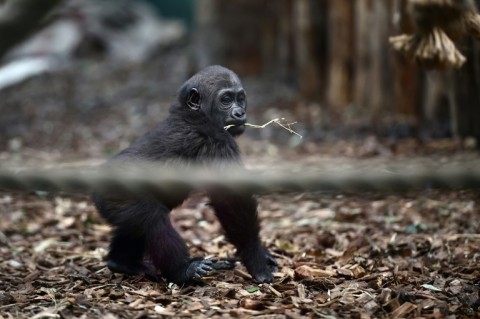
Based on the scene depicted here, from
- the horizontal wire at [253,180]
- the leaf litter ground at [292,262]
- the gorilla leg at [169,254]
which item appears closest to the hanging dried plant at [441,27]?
the leaf litter ground at [292,262]

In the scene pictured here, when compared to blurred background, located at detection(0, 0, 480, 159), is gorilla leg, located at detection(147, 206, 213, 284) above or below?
below

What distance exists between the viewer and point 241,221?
15.4 ft

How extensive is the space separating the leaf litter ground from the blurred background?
1.40 metres

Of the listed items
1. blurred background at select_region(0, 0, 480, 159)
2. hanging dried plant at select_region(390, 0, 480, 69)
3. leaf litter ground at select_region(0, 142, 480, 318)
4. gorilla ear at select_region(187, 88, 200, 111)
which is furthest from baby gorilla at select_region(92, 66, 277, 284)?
hanging dried plant at select_region(390, 0, 480, 69)

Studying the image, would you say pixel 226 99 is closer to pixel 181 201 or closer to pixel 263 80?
pixel 181 201

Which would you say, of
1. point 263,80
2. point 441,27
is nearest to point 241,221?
point 441,27

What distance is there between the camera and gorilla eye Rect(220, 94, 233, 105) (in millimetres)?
5297

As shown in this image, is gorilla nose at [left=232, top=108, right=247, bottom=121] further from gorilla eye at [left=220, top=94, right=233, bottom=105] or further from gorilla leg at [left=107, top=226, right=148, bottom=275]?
gorilla leg at [left=107, top=226, right=148, bottom=275]

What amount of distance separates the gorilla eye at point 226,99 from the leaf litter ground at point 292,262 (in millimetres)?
1102

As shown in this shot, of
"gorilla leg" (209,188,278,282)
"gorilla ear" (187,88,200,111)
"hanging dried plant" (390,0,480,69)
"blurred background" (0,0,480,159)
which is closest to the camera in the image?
"hanging dried plant" (390,0,480,69)

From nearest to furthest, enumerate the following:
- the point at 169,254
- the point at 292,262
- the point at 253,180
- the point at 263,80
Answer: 1. the point at 253,180
2. the point at 169,254
3. the point at 292,262
4. the point at 263,80

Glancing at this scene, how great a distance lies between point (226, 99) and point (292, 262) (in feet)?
4.22

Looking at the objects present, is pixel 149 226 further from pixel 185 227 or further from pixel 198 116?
pixel 185 227

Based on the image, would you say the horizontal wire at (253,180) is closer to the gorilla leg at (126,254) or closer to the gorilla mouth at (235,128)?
the gorilla leg at (126,254)
